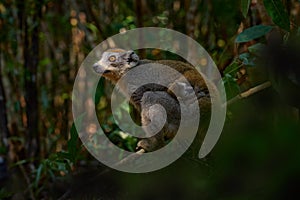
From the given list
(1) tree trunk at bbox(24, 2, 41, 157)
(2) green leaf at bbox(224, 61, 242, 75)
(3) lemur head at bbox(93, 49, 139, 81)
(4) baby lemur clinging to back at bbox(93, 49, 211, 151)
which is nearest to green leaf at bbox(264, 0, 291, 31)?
(2) green leaf at bbox(224, 61, 242, 75)

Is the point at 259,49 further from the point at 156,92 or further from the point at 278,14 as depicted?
the point at 156,92

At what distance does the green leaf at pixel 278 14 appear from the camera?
1.34m

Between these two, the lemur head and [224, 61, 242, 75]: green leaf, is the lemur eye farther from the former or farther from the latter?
[224, 61, 242, 75]: green leaf

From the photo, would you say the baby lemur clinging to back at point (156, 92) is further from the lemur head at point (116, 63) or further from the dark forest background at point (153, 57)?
the dark forest background at point (153, 57)

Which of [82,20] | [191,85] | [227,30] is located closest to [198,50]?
[227,30]

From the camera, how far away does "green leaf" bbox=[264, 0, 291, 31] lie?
134 centimetres

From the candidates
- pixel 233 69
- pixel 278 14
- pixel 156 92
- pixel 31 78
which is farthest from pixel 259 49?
pixel 31 78

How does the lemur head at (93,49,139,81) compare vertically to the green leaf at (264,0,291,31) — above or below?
below

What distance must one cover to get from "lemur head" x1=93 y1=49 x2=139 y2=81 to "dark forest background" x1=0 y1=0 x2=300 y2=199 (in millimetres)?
377

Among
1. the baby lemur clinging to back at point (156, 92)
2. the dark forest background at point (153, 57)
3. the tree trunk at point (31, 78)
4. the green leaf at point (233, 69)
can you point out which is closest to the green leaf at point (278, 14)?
the dark forest background at point (153, 57)

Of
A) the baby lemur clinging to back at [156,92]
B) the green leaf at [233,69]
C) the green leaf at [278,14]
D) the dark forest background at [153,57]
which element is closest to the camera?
the dark forest background at [153,57]

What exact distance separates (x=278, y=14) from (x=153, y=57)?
191 cm

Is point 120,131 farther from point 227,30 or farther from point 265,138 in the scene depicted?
point 265,138

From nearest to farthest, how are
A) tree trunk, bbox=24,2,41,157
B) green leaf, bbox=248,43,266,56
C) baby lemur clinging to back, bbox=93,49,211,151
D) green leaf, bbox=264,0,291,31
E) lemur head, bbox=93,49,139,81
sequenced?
green leaf, bbox=248,43,266,56 < green leaf, bbox=264,0,291,31 < baby lemur clinging to back, bbox=93,49,211,151 < lemur head, bbox=93,49,139,81 < tree trunk, bbox=24,2,41,157
